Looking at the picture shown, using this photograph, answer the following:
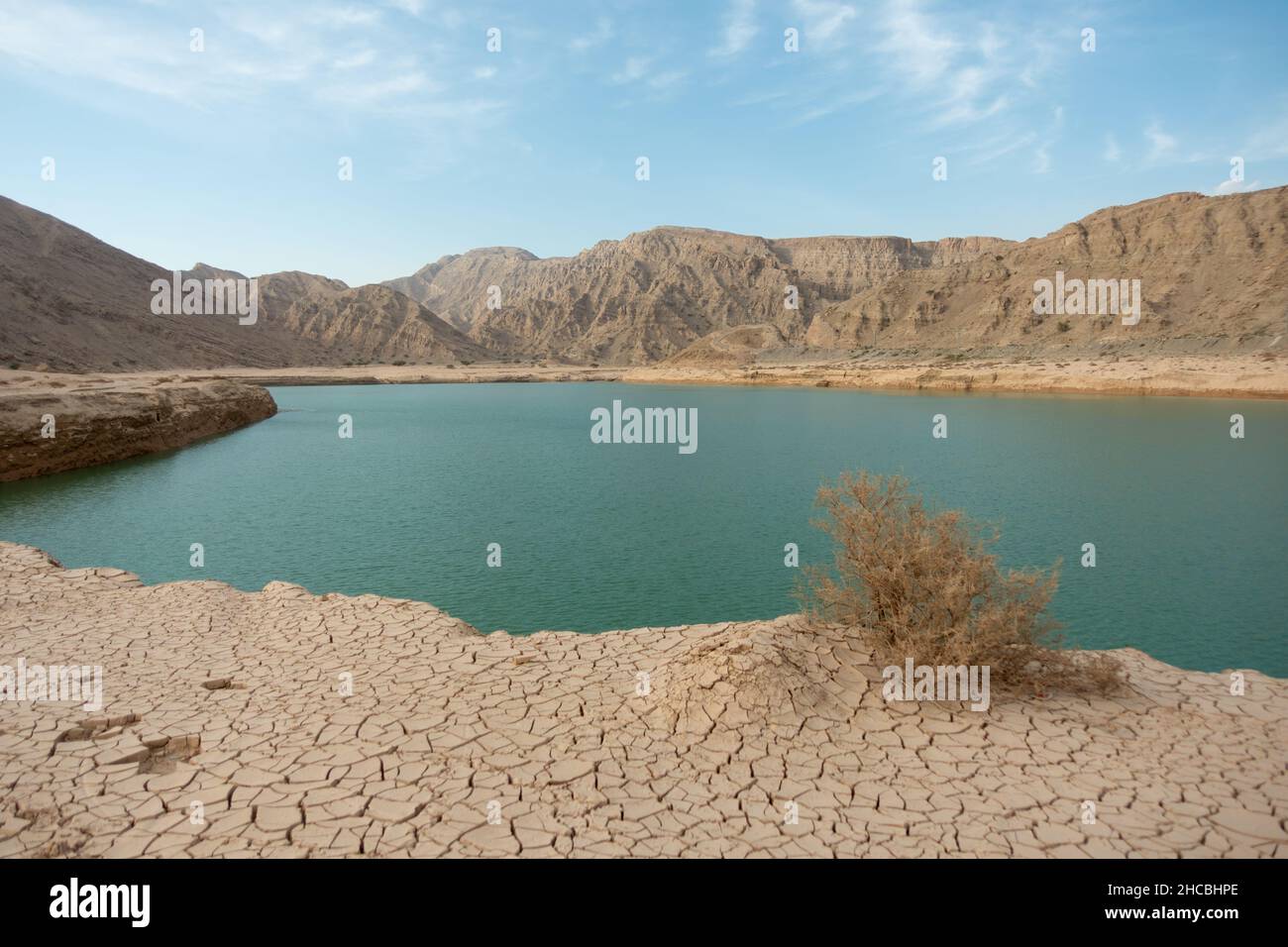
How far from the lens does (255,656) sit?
27.5 ft

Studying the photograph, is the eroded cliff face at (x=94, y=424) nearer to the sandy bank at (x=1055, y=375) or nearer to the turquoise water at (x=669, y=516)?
the turquoise water at (x=669, y=516)

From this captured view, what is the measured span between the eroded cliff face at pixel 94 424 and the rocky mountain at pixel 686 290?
273 ft

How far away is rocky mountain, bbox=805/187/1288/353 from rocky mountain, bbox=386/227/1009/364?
70.3ft

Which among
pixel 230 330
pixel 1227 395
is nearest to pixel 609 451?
pixel 1227 395

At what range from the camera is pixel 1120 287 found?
220 feet

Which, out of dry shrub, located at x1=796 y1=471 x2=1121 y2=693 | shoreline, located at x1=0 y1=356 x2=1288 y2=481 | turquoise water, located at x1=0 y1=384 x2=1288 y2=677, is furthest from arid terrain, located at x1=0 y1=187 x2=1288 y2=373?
dry shrub, located at x1=796 y1=471 x2=1121 y2=693

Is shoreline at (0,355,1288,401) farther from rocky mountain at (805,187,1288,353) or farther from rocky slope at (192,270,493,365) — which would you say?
rocky slope at (192,270,493,365)

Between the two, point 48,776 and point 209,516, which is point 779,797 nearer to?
point 48,776

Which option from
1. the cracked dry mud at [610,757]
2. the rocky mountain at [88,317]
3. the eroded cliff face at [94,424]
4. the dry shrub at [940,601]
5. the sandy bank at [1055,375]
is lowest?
the cracked dry mud at [610,757]

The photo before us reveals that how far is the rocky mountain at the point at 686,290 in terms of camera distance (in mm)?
123625

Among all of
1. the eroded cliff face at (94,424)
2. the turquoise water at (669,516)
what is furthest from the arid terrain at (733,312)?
the turquoise water at (669,516)

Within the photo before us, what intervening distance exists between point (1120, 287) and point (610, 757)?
78.4 metres

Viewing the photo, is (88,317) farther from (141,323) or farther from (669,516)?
(669,516)
